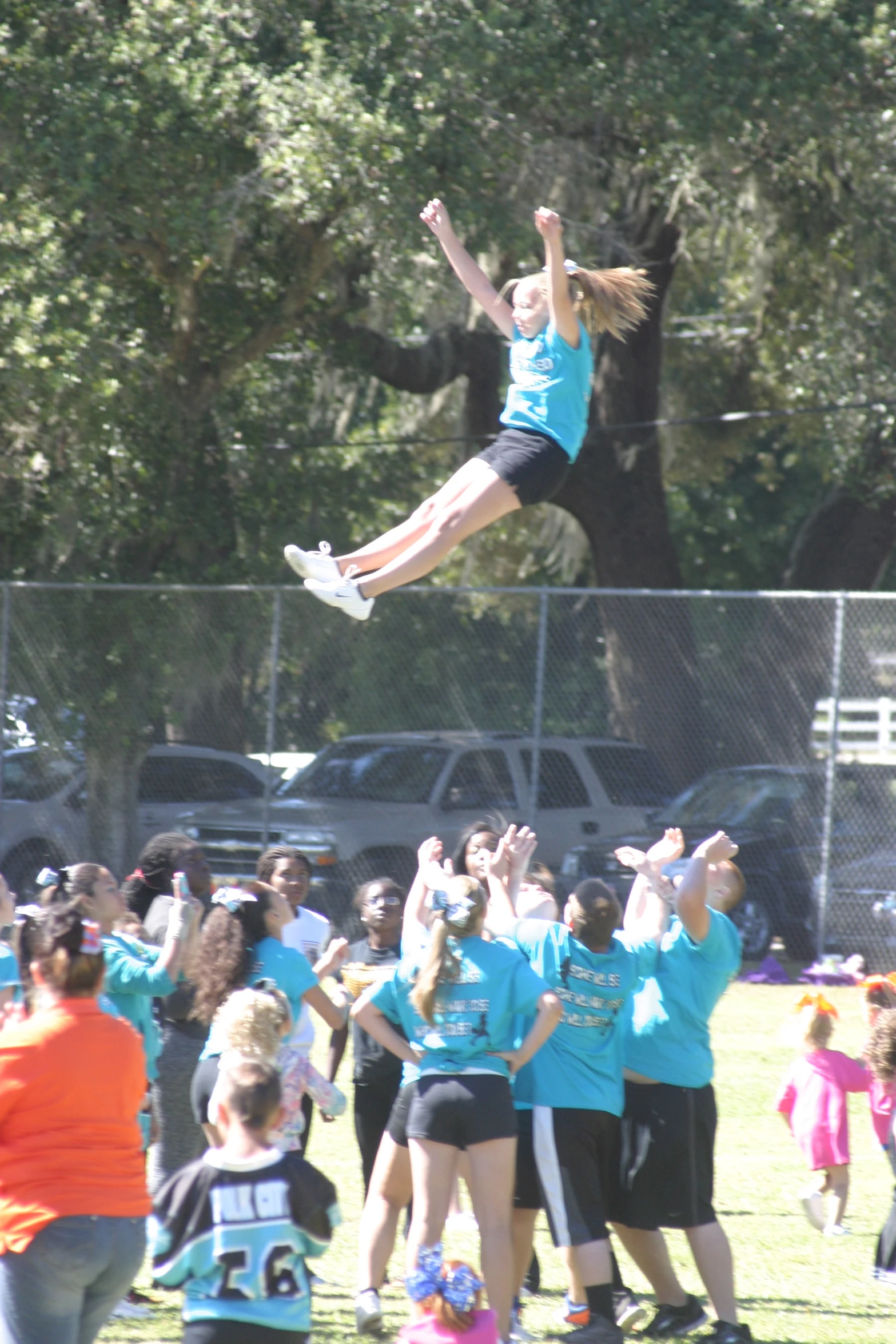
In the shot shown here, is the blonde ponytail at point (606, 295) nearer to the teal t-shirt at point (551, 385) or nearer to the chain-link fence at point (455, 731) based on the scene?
the teal t-shirt at point (551, 385)

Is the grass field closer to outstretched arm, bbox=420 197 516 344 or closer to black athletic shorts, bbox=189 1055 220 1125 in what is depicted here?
black athletic shorts, bbox=189 1055 220 1125

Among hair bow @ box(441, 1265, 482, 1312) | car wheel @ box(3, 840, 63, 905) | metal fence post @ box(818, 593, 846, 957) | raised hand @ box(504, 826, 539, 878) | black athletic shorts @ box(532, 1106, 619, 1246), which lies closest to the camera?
hair bow @ box(441, 1265, 482, 1312)

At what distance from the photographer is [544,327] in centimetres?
495

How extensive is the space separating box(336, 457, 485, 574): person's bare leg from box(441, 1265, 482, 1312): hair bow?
7.67 feet

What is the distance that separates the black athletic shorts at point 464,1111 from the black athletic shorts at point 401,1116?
11cm

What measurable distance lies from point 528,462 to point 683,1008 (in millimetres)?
1788

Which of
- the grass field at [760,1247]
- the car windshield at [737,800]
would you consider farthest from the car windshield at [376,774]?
the grass field at [760,1247]

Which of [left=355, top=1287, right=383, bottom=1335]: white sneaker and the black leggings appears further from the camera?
the black leggings

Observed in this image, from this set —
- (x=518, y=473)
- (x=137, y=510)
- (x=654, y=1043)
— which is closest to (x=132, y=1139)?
(x=654, y=1043)

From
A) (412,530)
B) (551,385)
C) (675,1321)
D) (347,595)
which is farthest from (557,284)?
(675,1321)

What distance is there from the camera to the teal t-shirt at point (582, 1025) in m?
4.73

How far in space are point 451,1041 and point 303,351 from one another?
1101 centimetres

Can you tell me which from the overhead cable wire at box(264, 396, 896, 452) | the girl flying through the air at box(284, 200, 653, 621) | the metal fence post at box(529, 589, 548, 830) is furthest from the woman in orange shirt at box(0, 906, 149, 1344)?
the overhead cable wire at box(264, 396, 896, 452)

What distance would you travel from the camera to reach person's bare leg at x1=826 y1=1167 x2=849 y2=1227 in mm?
6160
